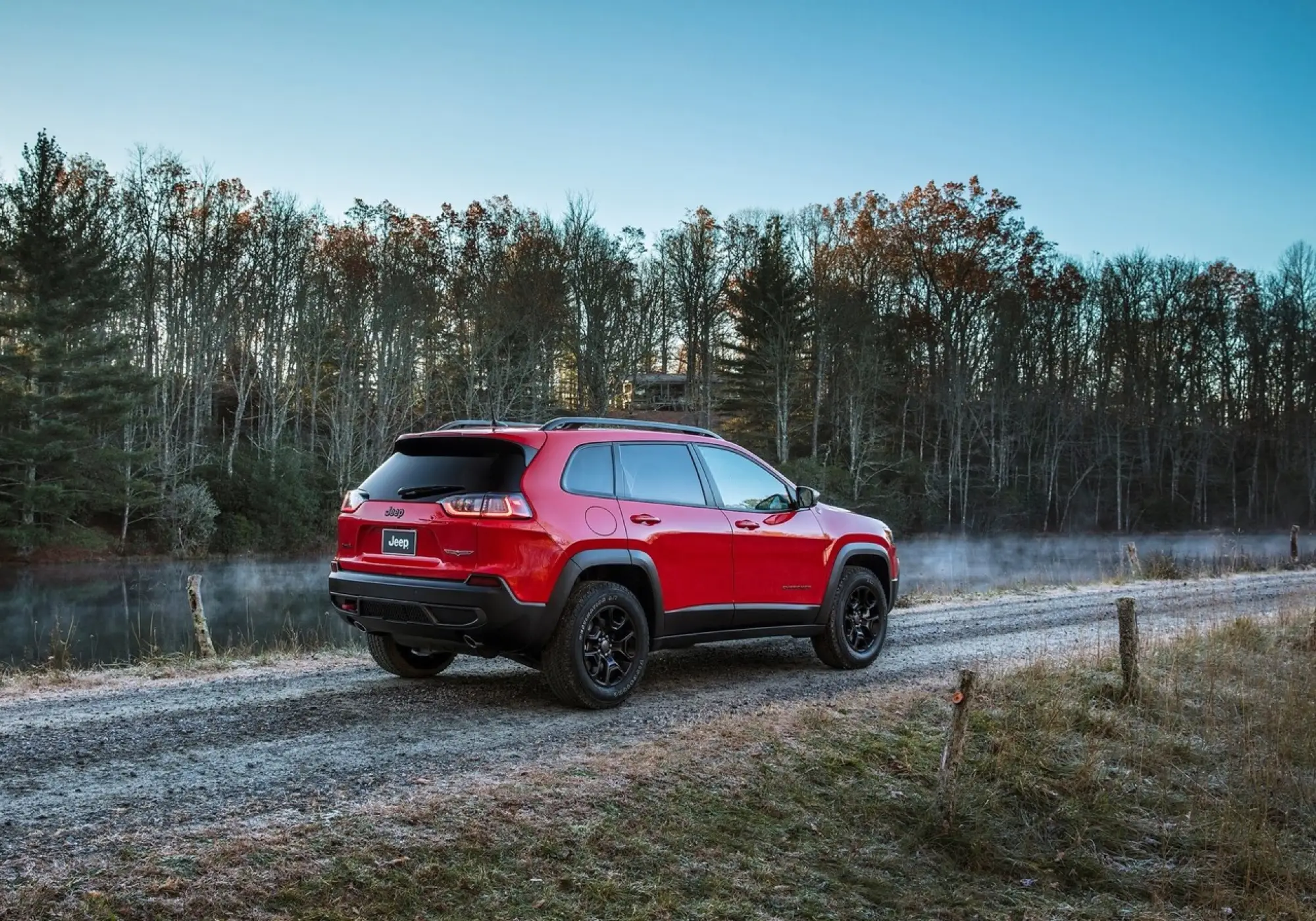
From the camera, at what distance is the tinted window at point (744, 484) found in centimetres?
823

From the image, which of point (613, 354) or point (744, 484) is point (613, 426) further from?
point (613, 354)

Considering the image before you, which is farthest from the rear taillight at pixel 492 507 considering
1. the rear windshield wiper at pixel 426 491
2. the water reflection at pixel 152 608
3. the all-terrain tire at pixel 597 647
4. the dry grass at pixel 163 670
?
the water reflection at pixel 152 608

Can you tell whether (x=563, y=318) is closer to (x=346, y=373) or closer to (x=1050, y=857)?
(x=346, y=373)

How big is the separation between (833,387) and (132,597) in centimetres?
3069

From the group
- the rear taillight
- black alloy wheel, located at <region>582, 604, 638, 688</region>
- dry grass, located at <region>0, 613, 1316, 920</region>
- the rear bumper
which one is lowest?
dry grass, located at <region>0, 613, 1316, 920</region>

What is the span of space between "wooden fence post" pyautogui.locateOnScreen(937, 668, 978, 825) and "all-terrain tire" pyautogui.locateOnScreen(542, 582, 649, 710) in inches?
89.3

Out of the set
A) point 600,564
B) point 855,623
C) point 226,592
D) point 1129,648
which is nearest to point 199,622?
point 600,564

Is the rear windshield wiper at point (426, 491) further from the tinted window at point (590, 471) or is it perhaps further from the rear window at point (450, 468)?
the tinted window at point (590, 471)

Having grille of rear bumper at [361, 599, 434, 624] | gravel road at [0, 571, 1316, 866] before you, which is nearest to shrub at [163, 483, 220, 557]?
gravel road at [0, 571, 1316, 866]

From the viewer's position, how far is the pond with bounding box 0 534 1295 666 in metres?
17.3

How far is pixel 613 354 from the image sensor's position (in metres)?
42.0

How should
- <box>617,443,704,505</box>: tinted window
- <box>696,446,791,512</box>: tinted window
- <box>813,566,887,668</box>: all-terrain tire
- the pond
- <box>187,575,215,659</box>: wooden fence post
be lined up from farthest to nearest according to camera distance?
the pond → <box>187,575,215,659</box>: wooden fence post → <box>813,566,887,668</box>: all-terrain tire → <box>696,446,791,512</box>: tinted window → <box>617,443,704,505</box>: tinted window

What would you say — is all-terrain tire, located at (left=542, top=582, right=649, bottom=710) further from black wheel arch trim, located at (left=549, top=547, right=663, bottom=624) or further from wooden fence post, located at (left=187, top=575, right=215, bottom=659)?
wooden fence post, located at (left=187, top=575, right=215, bottom=659)

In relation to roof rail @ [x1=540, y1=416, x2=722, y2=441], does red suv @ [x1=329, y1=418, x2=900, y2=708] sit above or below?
below
